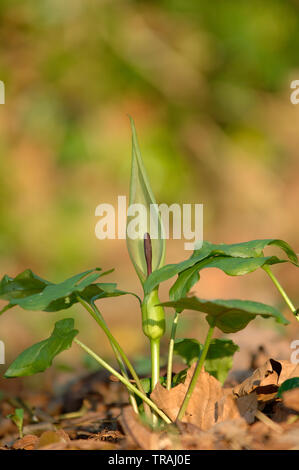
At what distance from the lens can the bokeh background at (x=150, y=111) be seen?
3418 mm

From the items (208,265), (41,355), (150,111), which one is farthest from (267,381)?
(150,111)

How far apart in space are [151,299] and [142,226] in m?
0.12

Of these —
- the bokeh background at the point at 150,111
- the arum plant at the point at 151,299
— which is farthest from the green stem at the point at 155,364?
the bokeh background at the point at 150,111

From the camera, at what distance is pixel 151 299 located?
31.9 inches

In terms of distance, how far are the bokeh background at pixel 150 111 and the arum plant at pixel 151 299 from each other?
239cm

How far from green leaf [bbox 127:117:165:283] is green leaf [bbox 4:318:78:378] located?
0.52 ft

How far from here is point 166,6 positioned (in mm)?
3779

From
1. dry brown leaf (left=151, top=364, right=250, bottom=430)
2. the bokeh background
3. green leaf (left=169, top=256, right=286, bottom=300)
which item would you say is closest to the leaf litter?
dry brown leaf (left=151, top=364, right=250, bottom=430)

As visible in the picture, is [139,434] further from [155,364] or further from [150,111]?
[150,111]

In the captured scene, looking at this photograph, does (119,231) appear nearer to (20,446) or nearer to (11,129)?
(11,129)

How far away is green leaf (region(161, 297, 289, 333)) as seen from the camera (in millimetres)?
623

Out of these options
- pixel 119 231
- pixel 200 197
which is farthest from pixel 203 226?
pixel 119 231

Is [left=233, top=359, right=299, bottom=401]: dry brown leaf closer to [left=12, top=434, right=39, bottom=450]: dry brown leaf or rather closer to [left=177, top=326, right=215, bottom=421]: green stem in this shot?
[left=177, top=326, right=215, bottom=421]: green stem

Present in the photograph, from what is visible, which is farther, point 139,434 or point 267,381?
point 267,381
